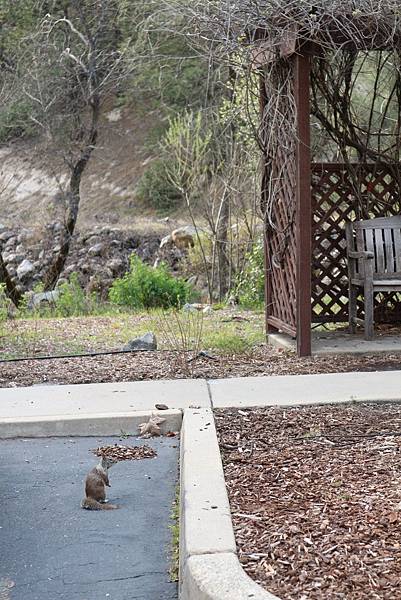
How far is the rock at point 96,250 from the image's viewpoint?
2278cm

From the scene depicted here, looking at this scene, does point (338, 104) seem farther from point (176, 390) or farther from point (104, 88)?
point (104, 88)

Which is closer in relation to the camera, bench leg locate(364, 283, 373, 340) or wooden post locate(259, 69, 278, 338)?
bench leg locate(364, 283, 373, 340)

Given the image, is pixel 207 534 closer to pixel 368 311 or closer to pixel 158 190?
pixel 368 311

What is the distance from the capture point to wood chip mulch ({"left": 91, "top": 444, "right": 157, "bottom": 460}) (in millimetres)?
5484

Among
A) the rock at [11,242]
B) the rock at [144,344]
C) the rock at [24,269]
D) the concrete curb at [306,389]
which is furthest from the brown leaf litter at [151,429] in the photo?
the rock at [11,242]

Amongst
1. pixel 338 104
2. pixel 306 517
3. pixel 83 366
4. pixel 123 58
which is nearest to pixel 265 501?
pixel 306 517

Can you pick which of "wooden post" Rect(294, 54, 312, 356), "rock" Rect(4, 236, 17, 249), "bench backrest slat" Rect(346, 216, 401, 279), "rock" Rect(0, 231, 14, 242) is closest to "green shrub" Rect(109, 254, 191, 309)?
"bench backrest slat" Rect(346, 216, 401, 279)

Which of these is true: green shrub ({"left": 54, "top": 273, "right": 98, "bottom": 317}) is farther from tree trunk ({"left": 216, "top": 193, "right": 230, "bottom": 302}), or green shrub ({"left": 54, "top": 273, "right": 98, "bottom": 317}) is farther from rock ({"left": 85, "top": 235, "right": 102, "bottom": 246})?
rock ({"left": 85, "top": 235, "right": 102, "bottom": 246})

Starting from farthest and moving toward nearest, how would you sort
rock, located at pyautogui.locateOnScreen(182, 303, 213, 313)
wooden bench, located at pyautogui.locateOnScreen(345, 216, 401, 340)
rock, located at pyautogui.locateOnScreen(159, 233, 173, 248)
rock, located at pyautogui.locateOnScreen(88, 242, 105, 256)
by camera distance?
rock, located at pyautogui.locateOnScreen(88, 242, 105, 256) < rock, located at pyautogui.locateOnScreen(159, 233, 173, 248) < rock, located at pyautogui.locateOnScreen(182, 303, 213, 313) < wooden bench, located at pyautogui.locateOnScreen(345, 216, 401, 340)

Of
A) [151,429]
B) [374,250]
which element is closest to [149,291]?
[374,250]

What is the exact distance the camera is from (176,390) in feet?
22.7

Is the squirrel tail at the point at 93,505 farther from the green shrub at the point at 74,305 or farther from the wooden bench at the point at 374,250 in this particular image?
the green shrub at the point at 74,305

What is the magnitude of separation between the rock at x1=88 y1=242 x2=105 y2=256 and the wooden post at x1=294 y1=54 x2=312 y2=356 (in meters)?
14.6

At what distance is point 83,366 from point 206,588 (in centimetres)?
526
